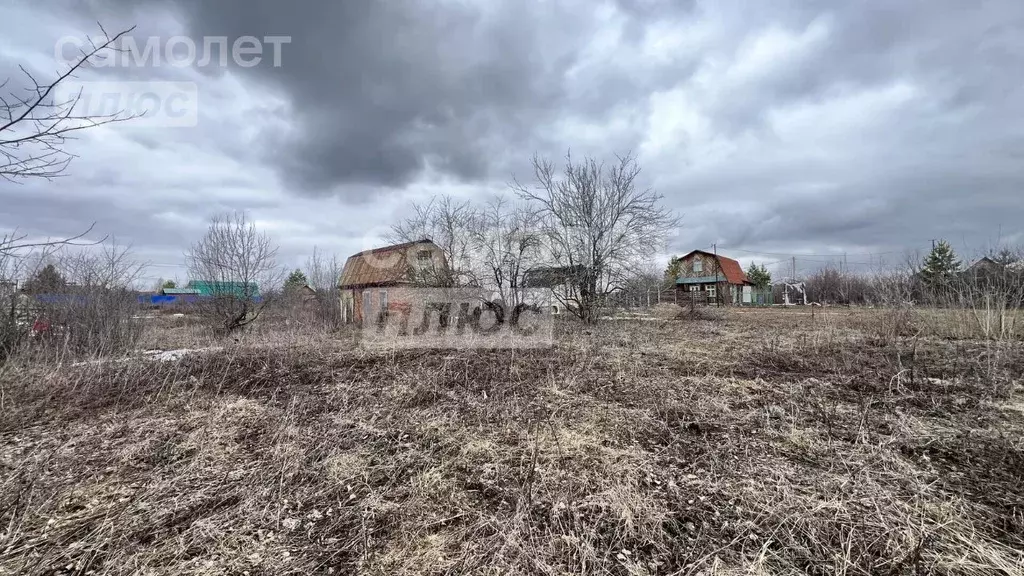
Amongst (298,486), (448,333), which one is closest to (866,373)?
(298,486)

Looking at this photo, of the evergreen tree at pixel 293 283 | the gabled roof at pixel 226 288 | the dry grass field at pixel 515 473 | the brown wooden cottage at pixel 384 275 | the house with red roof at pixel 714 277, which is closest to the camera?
the dry grass field at pixel 515 473

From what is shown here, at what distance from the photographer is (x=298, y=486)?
256 cm

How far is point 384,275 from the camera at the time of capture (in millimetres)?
15742

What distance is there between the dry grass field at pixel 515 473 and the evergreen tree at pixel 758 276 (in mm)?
43915

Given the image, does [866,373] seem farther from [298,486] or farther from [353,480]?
[298,486]

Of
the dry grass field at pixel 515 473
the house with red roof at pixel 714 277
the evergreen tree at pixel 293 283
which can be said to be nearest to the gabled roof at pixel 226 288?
the evergreen tree at pixel 293 283

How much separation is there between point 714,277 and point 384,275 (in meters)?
31.8

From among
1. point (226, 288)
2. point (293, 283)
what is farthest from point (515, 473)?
point (293, 283)

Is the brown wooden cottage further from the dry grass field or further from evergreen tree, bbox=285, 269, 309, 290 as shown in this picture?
the dry grass field

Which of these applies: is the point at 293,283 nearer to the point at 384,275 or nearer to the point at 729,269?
the point at 384,275

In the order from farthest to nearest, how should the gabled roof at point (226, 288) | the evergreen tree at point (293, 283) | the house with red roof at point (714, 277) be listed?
the house with red roof at point (714, 277)
the evergreen tree at point (293, 283)
the gabled roof at point (226, 288)

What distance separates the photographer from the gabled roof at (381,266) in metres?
12.2

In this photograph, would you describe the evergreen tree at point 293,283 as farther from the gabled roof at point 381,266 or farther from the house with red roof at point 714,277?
the house with red roof at point 714,277

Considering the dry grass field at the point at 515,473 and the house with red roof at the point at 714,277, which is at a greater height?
the house with red roof at the point at 714,277
